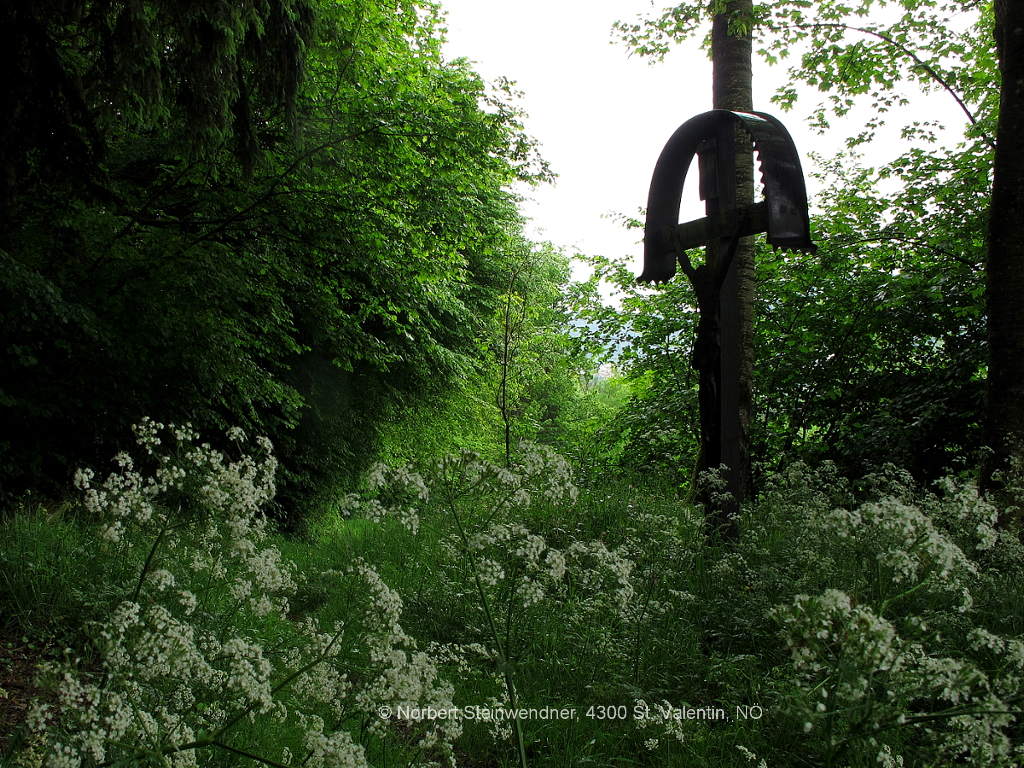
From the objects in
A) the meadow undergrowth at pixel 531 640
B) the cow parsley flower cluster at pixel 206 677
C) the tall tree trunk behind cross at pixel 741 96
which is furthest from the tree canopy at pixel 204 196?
the cow parsley flower cluster at pixel 206 677

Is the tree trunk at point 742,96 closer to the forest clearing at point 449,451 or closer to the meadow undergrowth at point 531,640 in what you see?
the forest clearing at point 449,451

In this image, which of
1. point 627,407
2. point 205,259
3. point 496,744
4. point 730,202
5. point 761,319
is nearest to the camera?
point 496,744

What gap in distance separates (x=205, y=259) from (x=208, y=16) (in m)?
2.21

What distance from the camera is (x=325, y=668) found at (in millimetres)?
2443

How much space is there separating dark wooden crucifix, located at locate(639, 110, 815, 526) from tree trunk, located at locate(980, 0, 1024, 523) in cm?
195

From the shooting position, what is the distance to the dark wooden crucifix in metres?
4.23

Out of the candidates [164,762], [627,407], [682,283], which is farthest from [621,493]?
[164,762]


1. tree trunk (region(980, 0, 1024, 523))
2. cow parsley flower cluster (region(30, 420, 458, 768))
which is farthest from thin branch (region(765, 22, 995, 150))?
cow parsley flower cluster (region(30, 420, 458, 768))

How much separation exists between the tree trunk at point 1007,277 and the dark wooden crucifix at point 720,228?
1.95 meters

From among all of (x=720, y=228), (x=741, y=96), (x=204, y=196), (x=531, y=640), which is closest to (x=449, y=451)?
(x=531, y=640)

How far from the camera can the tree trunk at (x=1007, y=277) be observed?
489cm

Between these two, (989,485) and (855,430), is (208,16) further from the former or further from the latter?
(855,430)

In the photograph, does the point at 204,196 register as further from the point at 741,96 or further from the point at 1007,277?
the point at 1007,277

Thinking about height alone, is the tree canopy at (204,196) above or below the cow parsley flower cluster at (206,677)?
above
